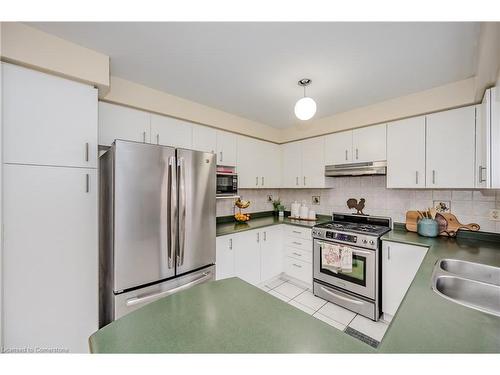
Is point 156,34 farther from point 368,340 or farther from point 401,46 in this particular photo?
point 368,340

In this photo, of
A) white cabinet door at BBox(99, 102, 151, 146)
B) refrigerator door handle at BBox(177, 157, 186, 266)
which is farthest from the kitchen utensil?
white cabinet door at BBox(99, 102, 151, 146)

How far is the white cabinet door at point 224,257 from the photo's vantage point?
229cm

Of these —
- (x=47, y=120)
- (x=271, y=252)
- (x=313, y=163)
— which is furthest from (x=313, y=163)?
(x=47, y=120)

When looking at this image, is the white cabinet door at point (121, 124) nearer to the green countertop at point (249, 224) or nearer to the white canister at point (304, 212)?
the green countertop at point (249, 224)

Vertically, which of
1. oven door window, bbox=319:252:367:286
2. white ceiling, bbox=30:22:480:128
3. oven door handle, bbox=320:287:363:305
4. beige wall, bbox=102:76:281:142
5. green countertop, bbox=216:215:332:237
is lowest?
oven door handle, bbox=320:287:363:305

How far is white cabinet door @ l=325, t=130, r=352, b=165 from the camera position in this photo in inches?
106

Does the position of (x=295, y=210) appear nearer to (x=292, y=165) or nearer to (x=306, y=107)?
(x=292, y=165)

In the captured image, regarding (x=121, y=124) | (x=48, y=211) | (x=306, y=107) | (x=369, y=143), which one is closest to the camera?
(x=48, y=211)

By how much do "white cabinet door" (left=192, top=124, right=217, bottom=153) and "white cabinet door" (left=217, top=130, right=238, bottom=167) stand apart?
8 cm

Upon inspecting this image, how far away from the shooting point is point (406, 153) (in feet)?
7.41

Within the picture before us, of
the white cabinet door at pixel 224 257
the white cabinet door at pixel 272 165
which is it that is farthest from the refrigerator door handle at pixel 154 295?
the white cabinet door at pixel 272 165

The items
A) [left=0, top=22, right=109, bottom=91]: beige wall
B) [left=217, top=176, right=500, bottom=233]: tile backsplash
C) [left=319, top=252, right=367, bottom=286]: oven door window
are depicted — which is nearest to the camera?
[left=0, top=22, right=109, bottom=91]: beige wall

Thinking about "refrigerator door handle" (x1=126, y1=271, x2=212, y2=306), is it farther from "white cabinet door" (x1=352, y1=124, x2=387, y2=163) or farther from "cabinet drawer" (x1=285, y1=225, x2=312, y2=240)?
"white cabinet door" (x1=352, y1=124, x2=387, y2=163)

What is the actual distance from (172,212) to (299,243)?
1842 mm
